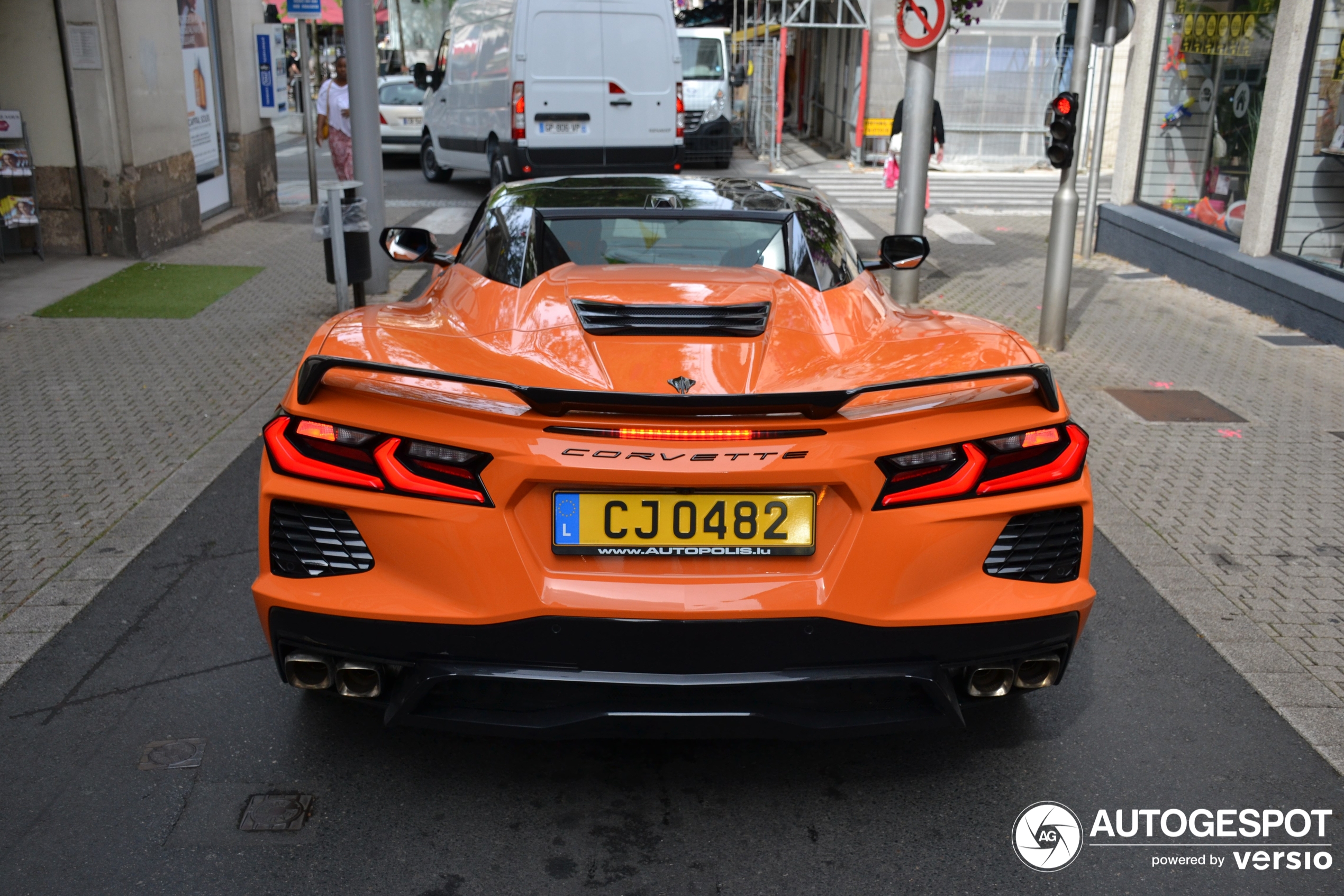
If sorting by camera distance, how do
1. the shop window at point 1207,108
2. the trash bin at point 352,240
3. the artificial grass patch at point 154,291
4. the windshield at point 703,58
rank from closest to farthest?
the trash bin at point 352,240 < the artificial grass patch at point 154,291 < the shop window at point 1207,108 < the windshield at point 703,58

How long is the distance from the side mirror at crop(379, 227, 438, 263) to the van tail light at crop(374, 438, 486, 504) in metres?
2.17

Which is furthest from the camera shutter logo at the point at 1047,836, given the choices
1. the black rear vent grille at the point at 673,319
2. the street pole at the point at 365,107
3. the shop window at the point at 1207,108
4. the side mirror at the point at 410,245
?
the shop window at the point at 1207,108

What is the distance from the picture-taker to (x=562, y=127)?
669 inches

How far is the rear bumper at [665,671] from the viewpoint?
2.91 m

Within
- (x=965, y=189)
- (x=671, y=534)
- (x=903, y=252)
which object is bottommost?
(x=965, y=189)

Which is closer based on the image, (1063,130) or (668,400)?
(668,400)

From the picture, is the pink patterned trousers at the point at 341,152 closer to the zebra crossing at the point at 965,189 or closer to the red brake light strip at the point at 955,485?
the zebra crossing at the point at 965,189

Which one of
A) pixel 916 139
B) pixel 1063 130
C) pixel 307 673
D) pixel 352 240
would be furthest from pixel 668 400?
pixel 916 139

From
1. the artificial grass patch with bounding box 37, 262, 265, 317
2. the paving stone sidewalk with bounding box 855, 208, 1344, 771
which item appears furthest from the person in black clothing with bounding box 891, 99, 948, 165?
the artificial grass patch with bounding box 37, 262, 265, 317

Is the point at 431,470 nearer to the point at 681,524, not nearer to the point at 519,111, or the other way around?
the point at 681,524

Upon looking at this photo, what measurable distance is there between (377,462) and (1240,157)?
11.7m

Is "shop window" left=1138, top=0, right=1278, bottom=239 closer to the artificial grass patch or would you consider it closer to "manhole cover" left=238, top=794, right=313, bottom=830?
the artificial grass patch

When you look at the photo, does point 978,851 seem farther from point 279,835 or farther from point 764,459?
point 279,835

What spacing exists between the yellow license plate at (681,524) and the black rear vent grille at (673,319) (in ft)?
1.82
